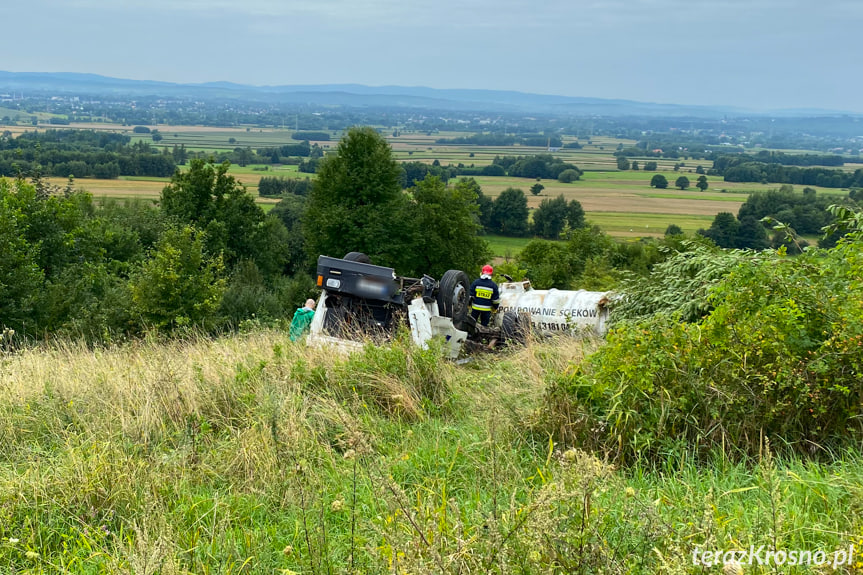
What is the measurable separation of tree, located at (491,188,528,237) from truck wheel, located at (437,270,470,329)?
5528cm

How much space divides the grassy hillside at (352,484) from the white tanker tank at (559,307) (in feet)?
21.8

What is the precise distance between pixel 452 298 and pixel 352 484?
7774 millimetres

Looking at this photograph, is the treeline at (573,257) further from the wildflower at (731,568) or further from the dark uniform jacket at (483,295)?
the wildflower at (731,568)

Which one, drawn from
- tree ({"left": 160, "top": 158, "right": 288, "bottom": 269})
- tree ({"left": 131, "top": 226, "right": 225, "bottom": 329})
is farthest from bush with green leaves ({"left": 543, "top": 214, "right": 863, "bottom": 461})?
tree ({"left": 160, "top": 158, "right": 288, "bottom": 269})

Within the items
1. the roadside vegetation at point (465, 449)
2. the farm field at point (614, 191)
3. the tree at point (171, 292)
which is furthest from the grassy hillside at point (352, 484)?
the farm field at point (614, 191)

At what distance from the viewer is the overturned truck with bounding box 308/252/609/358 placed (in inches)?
395

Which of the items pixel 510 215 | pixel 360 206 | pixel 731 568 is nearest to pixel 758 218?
pixel 360 206

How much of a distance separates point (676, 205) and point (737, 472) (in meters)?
82.7

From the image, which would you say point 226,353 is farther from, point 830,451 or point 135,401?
point 830,451

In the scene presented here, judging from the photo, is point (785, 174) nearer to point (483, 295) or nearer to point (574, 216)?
point (574, 216)

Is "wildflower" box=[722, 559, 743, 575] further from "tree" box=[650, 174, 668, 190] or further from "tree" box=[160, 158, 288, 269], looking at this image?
"tree" box=[650, 174, 668, 190]

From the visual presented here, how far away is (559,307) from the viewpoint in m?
13.6

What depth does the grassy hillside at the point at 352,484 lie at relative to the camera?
110 inches

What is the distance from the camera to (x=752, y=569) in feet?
8.52
